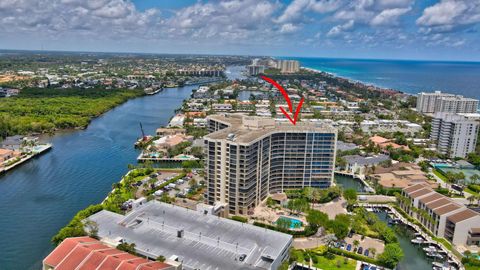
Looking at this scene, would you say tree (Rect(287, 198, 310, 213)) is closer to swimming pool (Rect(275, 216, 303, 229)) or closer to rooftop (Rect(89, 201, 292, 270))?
swimming pool (Rect(275, 216, 303, 229))

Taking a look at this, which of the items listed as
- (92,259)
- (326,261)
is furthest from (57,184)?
(326,261)

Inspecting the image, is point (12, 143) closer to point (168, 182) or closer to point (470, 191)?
point (168, 182)

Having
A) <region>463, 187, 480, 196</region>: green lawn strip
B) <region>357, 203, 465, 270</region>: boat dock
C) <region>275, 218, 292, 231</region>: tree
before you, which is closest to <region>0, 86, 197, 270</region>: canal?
<region>275, 218, 292, 231</region>: tree

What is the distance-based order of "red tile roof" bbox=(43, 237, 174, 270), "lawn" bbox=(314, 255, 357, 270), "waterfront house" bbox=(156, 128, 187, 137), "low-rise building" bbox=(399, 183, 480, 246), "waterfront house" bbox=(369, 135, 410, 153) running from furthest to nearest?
1. "waterfront house" bbox=(156, 128, 187, 137)
2. "waterfront house" bbox=(369, 135, 410, 153)
3. "low-rise building" bbox=(399, 183, 480, 246)
4. "lawn" bbox=(314, 255, 357, 270)
5. "red tile roof" bbox=(43, 237, 174, 270)

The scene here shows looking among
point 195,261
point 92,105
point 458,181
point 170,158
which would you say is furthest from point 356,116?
point 195,261

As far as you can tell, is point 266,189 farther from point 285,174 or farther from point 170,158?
point 170,158
